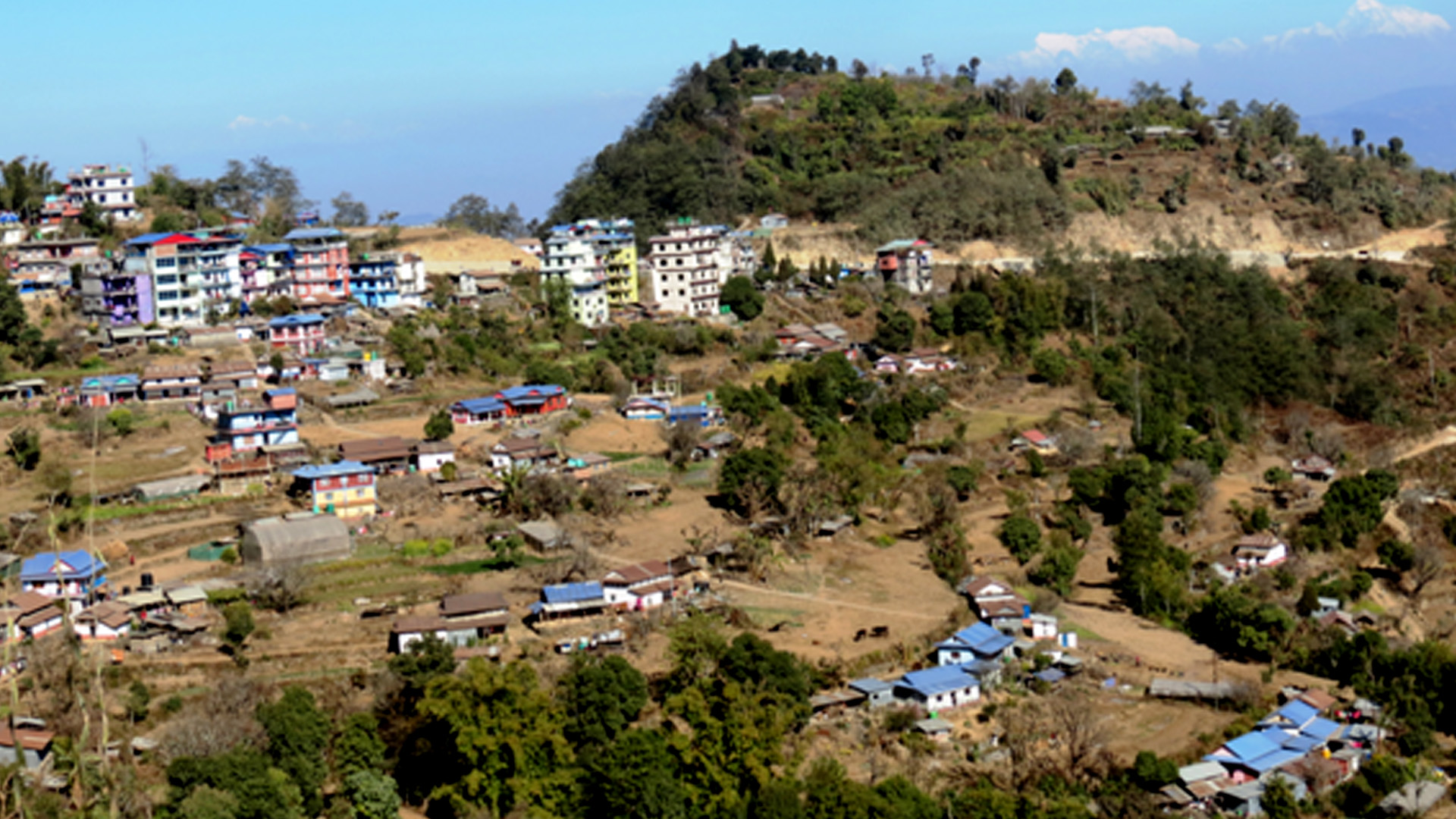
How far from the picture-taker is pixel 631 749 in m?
18.3

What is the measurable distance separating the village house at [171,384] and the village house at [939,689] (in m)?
20.2

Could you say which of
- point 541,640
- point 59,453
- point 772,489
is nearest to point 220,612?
point 541,640

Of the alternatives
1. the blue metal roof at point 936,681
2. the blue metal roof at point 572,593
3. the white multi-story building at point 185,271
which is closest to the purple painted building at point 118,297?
the white multi-story building at point 185,271

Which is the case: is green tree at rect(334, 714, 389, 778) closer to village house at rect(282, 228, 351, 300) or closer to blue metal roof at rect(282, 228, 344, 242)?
village house at rect(282, 228, 351, 300)

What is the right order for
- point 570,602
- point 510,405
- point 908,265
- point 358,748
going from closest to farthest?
point 358,748, point 570,602, point 510,405, point 908,265

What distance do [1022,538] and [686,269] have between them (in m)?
19.9

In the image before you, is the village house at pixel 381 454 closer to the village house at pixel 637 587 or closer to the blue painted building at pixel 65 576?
the blue painted building at pixel 65 576

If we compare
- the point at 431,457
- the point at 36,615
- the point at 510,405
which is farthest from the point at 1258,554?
the point at 36,615

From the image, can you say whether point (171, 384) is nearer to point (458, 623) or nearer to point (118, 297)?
point (118, 297)

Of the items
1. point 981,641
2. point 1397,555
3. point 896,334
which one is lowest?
point 1397,555

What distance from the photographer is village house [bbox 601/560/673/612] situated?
25.0m

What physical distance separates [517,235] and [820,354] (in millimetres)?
23118

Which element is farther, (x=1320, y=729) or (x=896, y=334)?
(x=896, y=334)

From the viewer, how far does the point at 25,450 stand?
29.0 m
